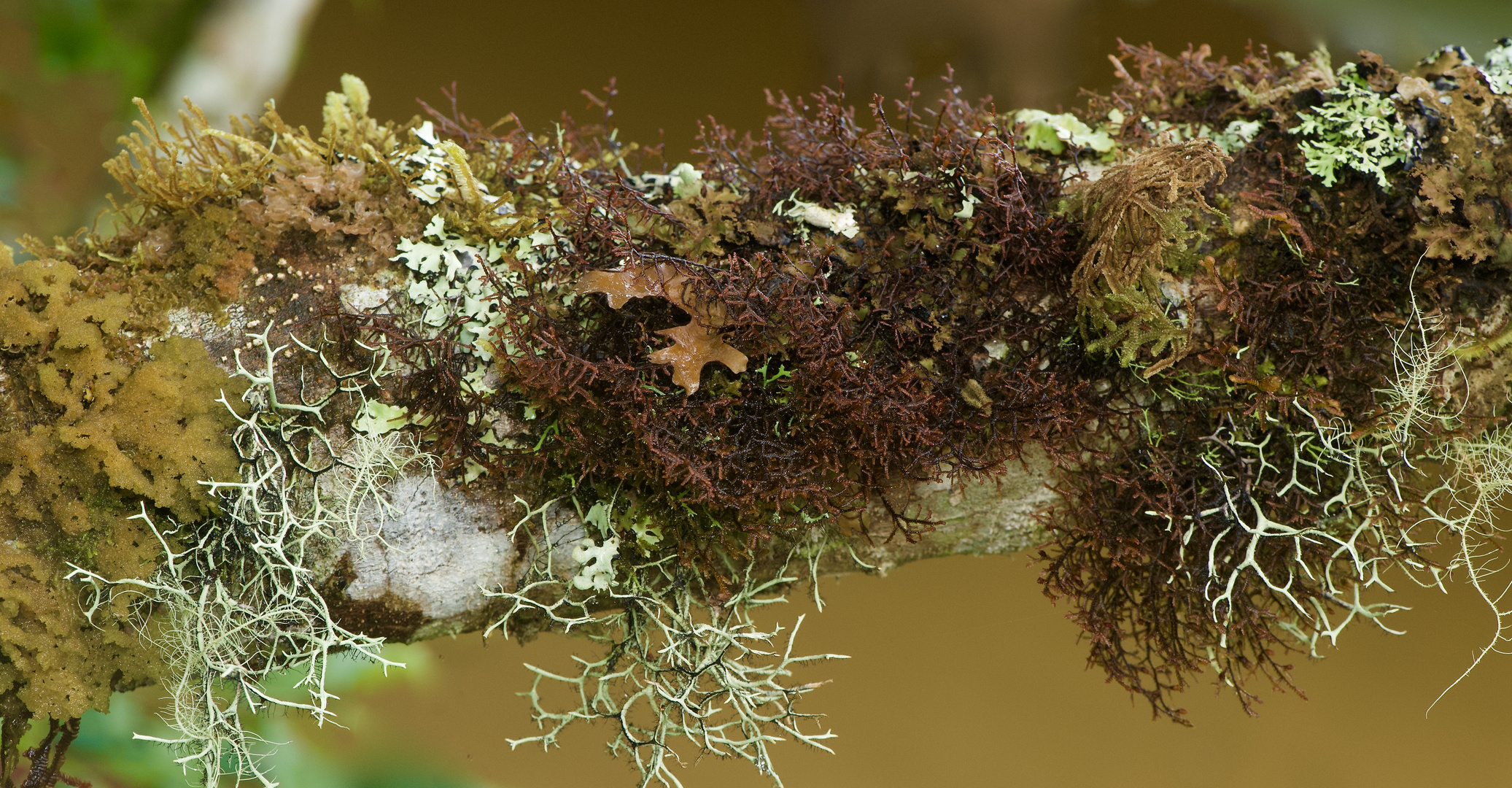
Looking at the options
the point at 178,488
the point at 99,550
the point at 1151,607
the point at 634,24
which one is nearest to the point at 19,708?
the point at 99,550

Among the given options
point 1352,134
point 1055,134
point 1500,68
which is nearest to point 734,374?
point 1055,134

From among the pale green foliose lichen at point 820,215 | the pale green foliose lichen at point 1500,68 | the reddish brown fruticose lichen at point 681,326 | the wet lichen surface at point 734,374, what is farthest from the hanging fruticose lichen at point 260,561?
the pale green foliose lichen at point 1500,68

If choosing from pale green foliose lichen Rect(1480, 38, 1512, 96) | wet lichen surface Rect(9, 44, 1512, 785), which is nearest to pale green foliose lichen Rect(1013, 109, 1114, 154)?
wet lichen surface Rect(9, 44, 1512, 785)

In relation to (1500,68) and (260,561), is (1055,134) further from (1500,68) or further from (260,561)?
(260,561)

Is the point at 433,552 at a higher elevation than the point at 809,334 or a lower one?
lower

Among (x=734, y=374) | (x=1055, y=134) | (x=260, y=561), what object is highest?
(x=1055, y=134)

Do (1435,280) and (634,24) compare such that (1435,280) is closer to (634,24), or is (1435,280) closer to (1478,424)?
(1478,424)
